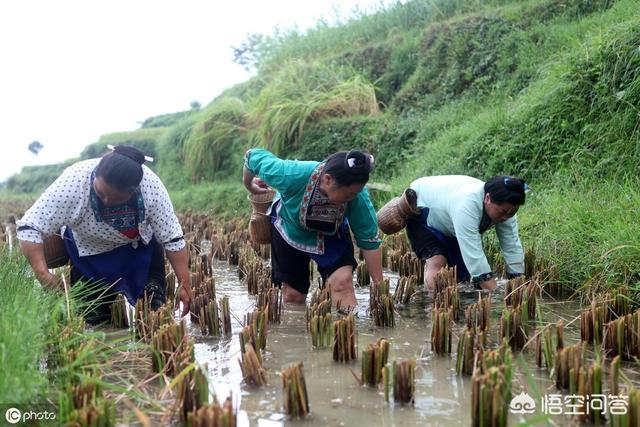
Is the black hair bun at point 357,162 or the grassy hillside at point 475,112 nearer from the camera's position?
the black hair bun at point 357,162

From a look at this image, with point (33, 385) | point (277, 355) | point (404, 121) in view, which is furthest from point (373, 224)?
point (404, 121)

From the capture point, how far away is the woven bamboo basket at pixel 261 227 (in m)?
5.03

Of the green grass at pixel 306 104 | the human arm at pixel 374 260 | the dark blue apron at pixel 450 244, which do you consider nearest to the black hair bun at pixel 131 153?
the human arm at pixel 374 260

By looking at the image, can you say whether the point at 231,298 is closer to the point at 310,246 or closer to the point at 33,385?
the point at 310,246

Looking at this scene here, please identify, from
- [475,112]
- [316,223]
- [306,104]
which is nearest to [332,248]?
[316,223]

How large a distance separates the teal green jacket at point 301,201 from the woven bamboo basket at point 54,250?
54.6 inches

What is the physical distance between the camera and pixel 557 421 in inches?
100

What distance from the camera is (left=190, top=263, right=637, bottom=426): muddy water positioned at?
262cm

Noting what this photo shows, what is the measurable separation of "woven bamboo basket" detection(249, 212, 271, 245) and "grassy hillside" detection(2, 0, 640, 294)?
2.23 m

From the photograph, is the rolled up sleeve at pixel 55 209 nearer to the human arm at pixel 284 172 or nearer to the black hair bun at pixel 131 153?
the black hair bun at pixel 131 153

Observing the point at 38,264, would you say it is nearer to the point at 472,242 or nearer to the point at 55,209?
the point at 55,209

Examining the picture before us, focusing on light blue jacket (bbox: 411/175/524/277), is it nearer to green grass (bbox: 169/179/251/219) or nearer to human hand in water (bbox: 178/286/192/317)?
human hand in water (bbox: 178/286/192/317)

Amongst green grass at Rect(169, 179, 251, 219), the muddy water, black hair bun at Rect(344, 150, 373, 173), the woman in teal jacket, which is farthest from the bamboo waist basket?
green grass at Rect(169, 179, 251, 219)

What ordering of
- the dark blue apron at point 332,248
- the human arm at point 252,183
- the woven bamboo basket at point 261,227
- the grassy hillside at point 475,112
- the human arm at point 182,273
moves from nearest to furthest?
1. the human arm at point 182,273
2. the dark blue apron at point 332,248
3. the human arm at point 252,183
4. the woven bamboo basket at point 261,227
5. the grassy hillside at point 475,112
